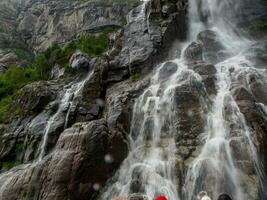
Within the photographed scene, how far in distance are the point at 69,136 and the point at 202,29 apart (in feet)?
76.1

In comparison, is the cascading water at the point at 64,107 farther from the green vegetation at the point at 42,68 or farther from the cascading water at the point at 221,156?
the cascading water at the point at 221,156

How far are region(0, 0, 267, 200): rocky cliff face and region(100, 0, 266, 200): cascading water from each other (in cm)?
10

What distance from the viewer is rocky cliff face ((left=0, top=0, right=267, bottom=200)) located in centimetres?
1688

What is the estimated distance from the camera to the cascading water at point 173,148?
15.2 meters

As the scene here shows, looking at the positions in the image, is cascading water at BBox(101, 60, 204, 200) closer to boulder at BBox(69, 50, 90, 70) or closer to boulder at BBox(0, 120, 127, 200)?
boulder at BBox(0, 120, 127, 200)

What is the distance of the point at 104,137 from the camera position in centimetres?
1908

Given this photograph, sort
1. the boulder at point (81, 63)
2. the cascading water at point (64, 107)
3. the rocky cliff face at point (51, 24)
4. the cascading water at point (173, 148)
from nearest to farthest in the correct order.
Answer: the cascading water at point (173, 148), the cascading water at point (64, 107), the boulder at point (81, 63), the rocky cliff face at point (51, 24)

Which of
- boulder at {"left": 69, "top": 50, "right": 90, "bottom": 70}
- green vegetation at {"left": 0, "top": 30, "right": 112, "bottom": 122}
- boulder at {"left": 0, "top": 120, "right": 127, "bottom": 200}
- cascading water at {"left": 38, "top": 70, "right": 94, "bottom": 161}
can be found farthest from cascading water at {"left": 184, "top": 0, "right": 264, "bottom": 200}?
green vegetation at {"left": 0, "top": 30, "right": 112, "bottom": 122}

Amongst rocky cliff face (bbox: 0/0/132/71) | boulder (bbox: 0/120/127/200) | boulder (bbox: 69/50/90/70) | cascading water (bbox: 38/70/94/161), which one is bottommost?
boulder (bbox: 0/120/127/200)

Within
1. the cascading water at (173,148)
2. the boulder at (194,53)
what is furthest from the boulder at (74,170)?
the boulder at (194,53)

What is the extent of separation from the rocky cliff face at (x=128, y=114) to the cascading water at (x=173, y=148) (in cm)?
10

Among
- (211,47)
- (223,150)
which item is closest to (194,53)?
(211,47)

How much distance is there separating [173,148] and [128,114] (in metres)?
4.83

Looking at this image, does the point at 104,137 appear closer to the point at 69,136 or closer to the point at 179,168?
the point at 69,136
